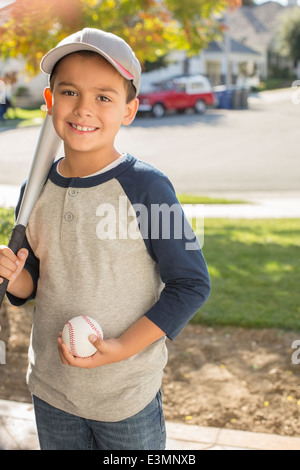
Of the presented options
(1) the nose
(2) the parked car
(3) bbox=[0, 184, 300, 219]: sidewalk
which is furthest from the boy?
(2) the parked car

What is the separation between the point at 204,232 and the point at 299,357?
11.5 feet

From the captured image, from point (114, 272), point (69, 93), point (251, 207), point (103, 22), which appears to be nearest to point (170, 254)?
point (114, 272)

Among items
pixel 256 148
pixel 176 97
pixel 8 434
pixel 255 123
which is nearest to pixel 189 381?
pixel 8 434

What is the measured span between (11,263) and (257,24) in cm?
6167

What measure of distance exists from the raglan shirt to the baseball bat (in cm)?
3

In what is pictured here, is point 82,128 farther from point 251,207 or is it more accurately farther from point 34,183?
point 251,207

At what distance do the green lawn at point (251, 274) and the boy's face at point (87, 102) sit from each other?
3.04 metres

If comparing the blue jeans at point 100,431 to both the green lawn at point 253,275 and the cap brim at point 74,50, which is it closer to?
the cap brim at point 74,50

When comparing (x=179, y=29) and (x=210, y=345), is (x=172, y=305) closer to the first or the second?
(x=210, y=345)

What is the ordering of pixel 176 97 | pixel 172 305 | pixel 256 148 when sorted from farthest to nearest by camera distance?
1. pixel 176 97
2. pixel 256 148
3. pixel 172 305

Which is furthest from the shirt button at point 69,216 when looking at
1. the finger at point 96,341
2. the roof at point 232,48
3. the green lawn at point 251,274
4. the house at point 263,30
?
the house at point 263,30

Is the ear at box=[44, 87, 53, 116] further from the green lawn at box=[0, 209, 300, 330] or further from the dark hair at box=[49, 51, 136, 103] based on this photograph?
the green lawn at box=[0, 209, 300, 330]

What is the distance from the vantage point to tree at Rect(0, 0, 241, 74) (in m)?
4.59

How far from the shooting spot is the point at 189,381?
3.69 meters
